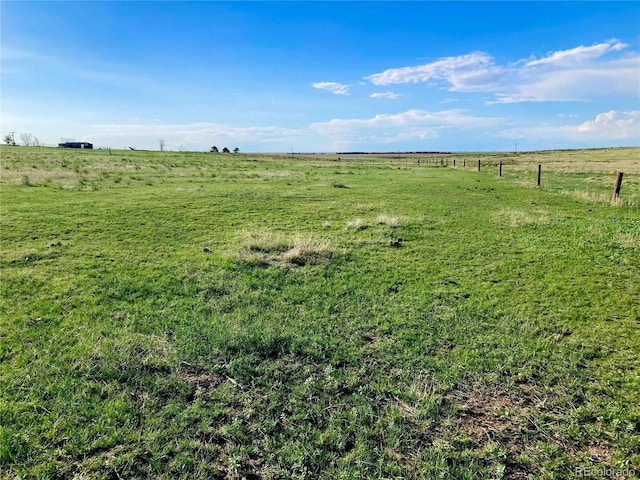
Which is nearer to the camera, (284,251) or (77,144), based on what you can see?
(284,251)

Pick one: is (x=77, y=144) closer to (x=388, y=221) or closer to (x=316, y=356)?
(x=388, y=221)

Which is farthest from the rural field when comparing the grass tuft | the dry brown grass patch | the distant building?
the distant building

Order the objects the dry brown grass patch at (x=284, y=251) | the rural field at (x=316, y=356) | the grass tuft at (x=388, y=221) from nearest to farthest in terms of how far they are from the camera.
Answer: the rural field at (x=316, y=356) < the dry brown grass patch at (x=284, y=251) < the grass tuft at (x=388, y=221)

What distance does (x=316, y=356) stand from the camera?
536 centimetres

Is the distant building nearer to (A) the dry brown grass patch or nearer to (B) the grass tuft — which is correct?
(B) the grass tuft

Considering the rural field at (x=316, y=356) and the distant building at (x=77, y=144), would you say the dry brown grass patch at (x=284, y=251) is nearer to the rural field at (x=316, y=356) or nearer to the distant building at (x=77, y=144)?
the rural field at (x=316, y=356)

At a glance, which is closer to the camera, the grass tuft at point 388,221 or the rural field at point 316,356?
the rural field at point 316,356

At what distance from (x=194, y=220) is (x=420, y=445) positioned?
11.8 meters

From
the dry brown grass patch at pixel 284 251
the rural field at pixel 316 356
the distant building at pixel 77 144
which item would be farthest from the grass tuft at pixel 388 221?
the distant building at pixel 77 144

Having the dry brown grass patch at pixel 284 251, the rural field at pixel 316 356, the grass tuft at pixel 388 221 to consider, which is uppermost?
the grass tuft at pixel 388 221

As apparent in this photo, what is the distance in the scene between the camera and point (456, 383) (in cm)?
477

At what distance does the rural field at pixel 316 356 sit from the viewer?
3.68m

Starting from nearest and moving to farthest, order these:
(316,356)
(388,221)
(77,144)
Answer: (316,356), (388,221), (77,144)

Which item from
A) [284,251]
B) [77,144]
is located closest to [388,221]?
[284,251]
